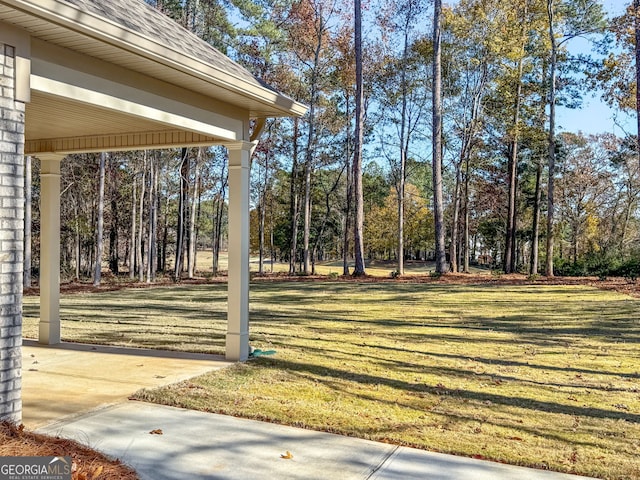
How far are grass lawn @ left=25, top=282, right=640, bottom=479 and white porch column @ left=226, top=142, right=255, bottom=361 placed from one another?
0.33 metres

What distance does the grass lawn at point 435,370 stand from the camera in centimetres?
416

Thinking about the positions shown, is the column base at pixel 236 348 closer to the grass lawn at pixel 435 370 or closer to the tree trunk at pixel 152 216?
the grass lawn at pixel 435 370

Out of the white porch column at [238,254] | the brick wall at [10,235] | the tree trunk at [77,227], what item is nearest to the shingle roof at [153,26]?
the brick wall at [10,235]

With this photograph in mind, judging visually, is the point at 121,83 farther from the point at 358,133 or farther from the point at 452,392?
the point at 358,133

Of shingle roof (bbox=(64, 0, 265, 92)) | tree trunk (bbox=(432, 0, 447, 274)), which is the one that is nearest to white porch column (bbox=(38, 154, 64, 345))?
→ shingle roof (bbox=(64, 0, 265, 92))

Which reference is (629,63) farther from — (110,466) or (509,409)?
(110,466)

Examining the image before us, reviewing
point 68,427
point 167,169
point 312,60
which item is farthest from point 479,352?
point 167,169

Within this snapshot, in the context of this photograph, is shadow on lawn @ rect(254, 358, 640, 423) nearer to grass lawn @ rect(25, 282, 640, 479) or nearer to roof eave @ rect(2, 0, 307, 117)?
grass lawn @ rect(25, 282, 640, 479)

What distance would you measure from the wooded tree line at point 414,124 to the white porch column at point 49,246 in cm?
1105

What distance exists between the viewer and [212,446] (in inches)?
150

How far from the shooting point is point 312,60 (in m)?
25.4

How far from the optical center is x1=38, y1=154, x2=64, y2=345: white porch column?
23.8 ft

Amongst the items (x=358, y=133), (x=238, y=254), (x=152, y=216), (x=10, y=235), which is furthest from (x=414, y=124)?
(x=10, y=235)

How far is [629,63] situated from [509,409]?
1417 cm
